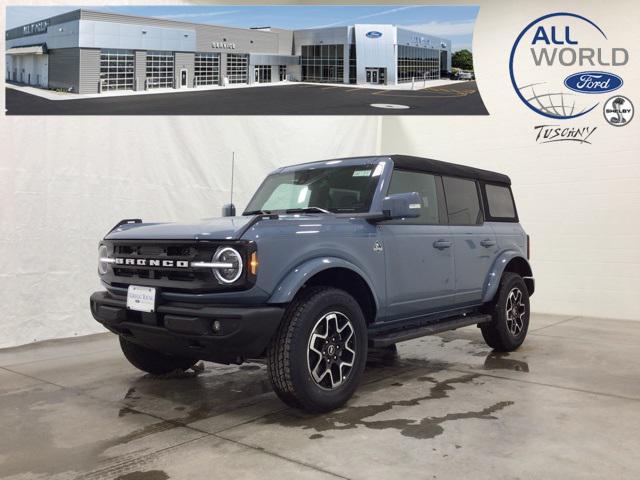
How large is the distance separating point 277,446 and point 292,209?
67.7 inches

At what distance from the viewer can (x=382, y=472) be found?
2555 mm

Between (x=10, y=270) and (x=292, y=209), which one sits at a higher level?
(x=292, y=209)

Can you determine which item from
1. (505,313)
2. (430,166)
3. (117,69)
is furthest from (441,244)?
(117,69)

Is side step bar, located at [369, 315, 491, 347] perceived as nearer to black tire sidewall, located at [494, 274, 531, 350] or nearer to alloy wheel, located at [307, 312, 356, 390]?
black tire sidewall, located at [494, 274, 531, 350]

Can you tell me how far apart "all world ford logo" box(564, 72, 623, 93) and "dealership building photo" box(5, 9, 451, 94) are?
5.99ft

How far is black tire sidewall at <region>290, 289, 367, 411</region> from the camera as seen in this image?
10.3ft

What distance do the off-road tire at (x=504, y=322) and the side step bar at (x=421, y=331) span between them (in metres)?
0.19

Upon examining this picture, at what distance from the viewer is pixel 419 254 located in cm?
414

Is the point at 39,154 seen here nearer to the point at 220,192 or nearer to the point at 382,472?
the point at 220,192

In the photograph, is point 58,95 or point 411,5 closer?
point 58,95

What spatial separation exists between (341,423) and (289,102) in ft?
19.4

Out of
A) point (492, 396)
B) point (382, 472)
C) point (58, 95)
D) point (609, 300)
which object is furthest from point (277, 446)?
point (609, 300)

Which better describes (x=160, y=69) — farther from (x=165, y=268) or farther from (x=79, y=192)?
(x=165, y=268)

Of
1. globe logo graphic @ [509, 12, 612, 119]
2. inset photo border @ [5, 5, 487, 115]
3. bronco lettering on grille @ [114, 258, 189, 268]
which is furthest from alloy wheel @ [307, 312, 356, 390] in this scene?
globe logo graphic @ [509, 12, 612, 119]
